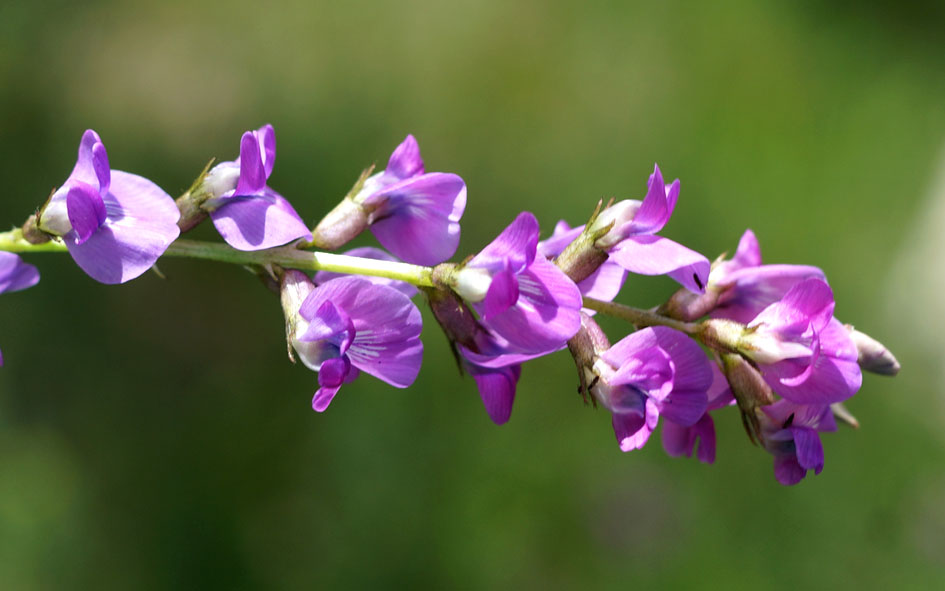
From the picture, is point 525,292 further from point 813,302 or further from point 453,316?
point 813,302

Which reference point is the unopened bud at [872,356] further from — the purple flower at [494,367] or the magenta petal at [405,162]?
the magenta petal at [405,162]

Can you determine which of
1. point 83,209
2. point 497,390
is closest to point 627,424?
point 497,390

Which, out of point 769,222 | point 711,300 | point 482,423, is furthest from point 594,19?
point 711,300

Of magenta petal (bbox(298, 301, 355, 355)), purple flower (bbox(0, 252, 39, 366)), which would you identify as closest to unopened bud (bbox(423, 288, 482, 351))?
magenta petal (bbox(298, 301, 355, 355))

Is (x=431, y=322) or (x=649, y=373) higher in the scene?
(x=649, y=373)

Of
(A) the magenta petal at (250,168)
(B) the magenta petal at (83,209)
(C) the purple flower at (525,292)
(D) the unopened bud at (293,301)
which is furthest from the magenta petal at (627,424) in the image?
(B) the magenta petal at (83,209)

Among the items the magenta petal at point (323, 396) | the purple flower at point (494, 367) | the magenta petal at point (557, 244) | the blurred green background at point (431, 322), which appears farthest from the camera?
the blurred green background at point (431, 322)

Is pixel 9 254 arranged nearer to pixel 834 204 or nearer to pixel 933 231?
pixel 834 204
